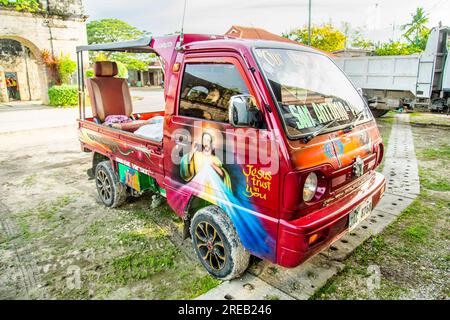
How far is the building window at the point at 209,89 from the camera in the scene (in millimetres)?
2568

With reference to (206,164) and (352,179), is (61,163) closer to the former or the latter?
(206,164)

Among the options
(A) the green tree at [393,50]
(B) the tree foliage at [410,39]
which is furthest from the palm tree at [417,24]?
(A) the green tree at [393,50]

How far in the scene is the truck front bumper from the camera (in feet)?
7.09

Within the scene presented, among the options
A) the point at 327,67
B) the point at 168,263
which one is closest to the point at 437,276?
the point at 327,67

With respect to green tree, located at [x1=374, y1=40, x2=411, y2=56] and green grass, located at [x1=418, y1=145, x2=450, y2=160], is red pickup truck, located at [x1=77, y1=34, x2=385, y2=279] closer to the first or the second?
green grass, located at [x1=418, y1=145, x2=450, y2=160]

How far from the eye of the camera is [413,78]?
1004cm

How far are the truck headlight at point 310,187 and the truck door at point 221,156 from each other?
0.23 meters

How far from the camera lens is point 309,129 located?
95.3 inches

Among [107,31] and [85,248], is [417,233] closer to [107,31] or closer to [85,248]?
[85,248]

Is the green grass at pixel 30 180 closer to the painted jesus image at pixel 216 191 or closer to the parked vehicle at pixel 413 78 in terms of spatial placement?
the painted jesus image at pixel 216 191

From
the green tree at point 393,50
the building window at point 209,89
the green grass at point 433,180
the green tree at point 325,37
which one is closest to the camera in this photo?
the building window at point 209,89

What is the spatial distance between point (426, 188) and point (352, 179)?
3.14m

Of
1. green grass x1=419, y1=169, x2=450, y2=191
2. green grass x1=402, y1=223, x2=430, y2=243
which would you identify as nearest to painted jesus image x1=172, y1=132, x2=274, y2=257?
green grass x1=402, y1=223, x2=430, y2=243

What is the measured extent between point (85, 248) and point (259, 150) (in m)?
2.36
